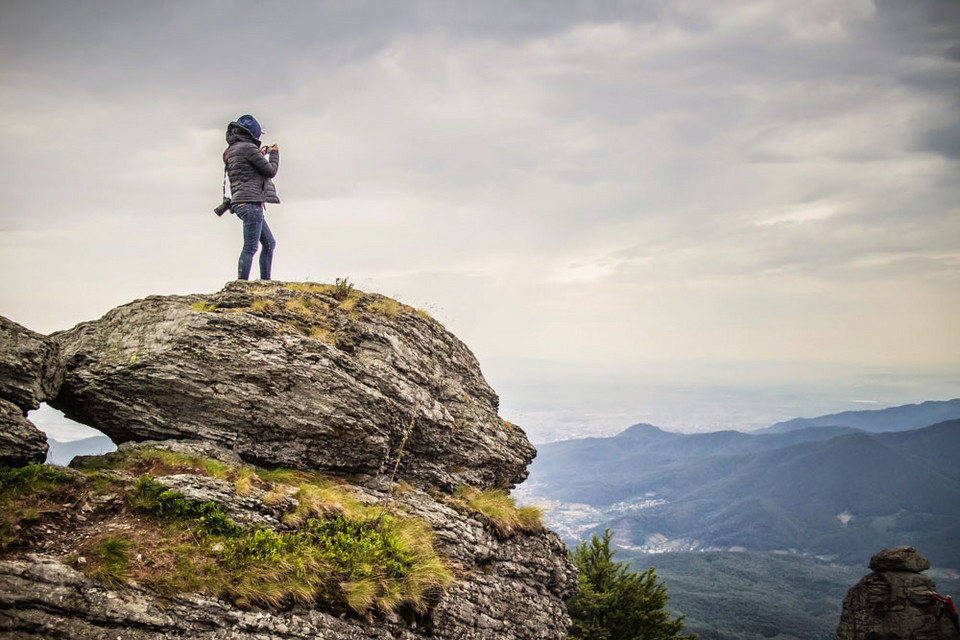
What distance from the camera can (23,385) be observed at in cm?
1050

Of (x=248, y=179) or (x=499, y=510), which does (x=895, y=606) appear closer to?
(x=499, y=510)

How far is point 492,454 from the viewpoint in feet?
56.4

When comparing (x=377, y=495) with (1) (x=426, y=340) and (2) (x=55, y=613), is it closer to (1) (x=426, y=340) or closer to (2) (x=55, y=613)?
(1) (x=426, y=340)

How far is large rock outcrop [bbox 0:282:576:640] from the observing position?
8.37 metres

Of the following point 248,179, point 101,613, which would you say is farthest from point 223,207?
point 101,613

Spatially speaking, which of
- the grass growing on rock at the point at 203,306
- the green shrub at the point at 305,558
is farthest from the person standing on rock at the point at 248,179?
the green shrub at the point at 305,558

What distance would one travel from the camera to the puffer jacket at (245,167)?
1617cm

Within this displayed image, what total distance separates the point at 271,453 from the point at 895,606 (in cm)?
3507

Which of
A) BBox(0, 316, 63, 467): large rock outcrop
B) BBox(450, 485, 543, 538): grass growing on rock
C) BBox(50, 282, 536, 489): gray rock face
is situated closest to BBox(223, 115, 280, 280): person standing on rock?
BBox(50, 282, 536, 489): gray rock face

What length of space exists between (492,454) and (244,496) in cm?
844

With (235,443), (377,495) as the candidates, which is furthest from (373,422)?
(235,443)

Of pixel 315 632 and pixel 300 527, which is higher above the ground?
pixel 300 527

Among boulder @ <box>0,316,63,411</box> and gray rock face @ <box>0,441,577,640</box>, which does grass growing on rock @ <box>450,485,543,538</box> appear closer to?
gray rock face @ <box>0,441,577,640</box>

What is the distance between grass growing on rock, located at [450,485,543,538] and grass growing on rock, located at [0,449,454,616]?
285 cm
